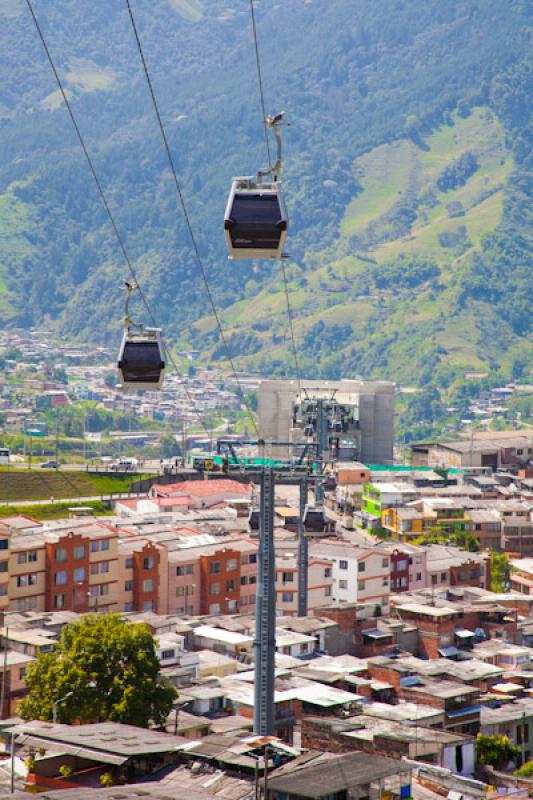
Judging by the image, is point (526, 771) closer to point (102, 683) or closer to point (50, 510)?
point (102, 683)

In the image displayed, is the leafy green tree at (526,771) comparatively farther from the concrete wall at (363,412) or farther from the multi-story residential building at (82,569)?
the concrete wall at (363,412)

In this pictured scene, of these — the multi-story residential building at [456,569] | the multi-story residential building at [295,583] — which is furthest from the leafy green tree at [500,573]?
the multi-story residential building at [295,583]

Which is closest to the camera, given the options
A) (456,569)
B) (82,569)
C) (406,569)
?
(82,569)

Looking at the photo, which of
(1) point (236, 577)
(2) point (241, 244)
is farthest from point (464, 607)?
(2) point (241, 244)

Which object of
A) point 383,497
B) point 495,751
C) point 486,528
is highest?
point 383,497

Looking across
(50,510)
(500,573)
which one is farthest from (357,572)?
(50,510)

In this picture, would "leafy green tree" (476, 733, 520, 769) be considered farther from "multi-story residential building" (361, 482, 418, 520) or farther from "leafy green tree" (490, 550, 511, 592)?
"multi-story residential building" (361, 482, 418, 520)
